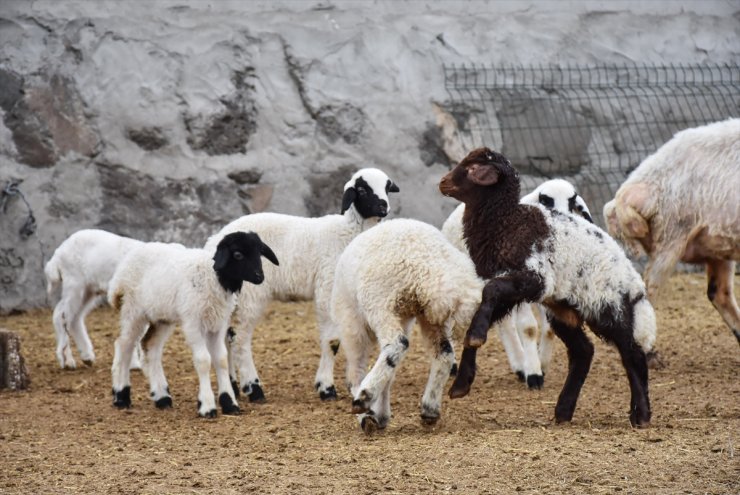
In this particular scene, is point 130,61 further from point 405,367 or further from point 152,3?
point 405,367

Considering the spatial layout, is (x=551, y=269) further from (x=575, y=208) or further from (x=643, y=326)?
(x=575, y=208)

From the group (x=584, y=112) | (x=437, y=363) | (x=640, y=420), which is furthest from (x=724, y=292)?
(x=584, y=112)

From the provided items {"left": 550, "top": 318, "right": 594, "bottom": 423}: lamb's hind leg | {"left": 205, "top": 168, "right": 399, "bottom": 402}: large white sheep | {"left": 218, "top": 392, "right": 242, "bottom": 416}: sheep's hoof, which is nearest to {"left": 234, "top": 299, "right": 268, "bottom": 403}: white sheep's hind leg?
{"left": 205, "top": 168, "right": 399, "bottom": 402}: large white sheep

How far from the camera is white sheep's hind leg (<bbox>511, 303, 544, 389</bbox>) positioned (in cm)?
A: 801

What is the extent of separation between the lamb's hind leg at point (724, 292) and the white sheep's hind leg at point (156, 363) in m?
4.11

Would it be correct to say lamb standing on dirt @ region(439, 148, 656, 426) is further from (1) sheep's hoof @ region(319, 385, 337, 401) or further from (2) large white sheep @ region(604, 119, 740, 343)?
(2) large white sheep @ region(604, 119, 740, 343)

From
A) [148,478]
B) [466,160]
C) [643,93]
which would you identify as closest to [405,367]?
[466,160]

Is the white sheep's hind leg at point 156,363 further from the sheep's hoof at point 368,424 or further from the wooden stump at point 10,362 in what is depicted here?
the sheep's hoof at point 368,424

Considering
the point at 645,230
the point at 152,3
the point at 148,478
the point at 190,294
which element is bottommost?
the point at 148,478

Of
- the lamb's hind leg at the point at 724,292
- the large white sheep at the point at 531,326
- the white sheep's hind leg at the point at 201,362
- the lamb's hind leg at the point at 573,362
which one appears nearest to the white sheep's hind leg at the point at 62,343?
the white sheep's hind leg at the point at 201,362

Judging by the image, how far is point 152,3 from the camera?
37.8 feet

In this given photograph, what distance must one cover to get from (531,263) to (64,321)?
4453mm

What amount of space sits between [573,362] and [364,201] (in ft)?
7.02

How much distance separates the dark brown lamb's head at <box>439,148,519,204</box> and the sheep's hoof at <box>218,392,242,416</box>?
2.04 m
